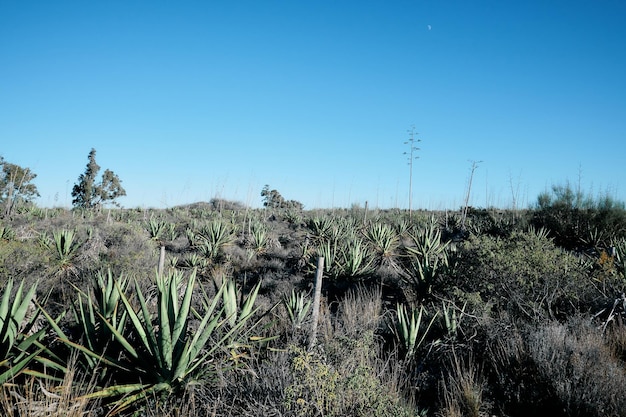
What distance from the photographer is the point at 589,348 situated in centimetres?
398

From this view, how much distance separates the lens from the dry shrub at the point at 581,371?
3.24 metres

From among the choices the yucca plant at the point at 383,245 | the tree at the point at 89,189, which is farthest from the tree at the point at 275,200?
the yucca plant at the point at 383,245

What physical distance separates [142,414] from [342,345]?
2.11m

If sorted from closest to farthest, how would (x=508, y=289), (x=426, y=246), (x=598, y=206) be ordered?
1. (x=508, y=289)
2. (x=426, y=246)
3. (x=598, y=206)

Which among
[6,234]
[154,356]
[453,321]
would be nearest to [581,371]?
[453,321]

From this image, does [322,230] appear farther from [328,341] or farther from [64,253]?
[328,341]

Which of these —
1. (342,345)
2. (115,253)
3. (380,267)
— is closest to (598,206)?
(380,267)

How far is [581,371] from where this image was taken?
360 centimetres

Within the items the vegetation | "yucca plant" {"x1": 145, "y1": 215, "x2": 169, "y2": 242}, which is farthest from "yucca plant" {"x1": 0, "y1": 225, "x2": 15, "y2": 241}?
"yucca plant" {"x1": 145, "y1": 215, "x2": 169, "y2": 242}

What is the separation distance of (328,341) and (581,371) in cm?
263

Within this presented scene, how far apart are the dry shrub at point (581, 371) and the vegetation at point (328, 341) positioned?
2cm

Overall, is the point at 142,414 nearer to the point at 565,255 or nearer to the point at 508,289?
the point at 508,289

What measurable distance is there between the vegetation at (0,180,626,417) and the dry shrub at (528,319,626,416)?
0.06ft

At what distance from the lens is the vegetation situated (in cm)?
296
